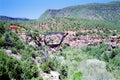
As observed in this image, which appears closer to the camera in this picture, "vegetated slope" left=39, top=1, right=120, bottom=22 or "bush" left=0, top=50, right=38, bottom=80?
"bush" left=0, top=50, right=38, bottom=80

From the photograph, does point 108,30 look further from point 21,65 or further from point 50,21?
point 21,65

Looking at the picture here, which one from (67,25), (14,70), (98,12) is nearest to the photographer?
(14,70)

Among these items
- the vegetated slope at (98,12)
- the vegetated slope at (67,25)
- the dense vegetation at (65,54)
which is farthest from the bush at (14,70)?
the vegetated slope at (98,12)

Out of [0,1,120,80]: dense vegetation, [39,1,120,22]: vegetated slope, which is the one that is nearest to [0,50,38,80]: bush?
[0,1,120,80]: dense vegetation

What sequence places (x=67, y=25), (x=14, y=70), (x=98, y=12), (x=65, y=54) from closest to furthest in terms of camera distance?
(x=14, y=70), (x=65, y=54), (x=67, y=25), (x=98, y=12)

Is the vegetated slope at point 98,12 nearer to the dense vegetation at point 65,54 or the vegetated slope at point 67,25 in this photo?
the dense vegetation at point 65,54

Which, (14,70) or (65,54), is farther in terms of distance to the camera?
(65,54)

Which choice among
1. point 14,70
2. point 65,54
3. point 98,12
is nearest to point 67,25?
point 65,54

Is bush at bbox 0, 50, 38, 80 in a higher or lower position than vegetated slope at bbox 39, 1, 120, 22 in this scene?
higher

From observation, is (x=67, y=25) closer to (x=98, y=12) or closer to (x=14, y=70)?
(x=98, y=12)

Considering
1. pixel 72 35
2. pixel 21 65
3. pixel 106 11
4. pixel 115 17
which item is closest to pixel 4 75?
pixel 21 65

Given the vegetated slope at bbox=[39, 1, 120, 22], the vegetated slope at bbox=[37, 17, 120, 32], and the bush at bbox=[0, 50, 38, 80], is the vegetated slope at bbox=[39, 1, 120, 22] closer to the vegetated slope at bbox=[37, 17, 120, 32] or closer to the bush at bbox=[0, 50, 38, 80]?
the vegetated slope at bbox=[37, 17, 120, 32]

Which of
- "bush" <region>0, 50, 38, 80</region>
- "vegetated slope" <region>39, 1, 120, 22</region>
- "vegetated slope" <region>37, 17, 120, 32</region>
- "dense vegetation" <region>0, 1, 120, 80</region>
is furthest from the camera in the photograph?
"vegetated slope" <region>39, 1, 120, 22</region>
